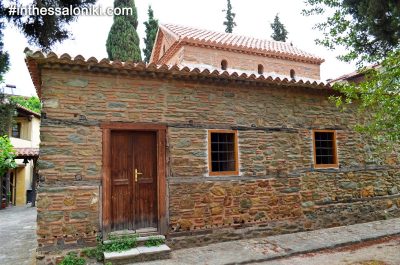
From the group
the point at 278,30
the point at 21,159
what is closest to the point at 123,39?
the point at 21,159

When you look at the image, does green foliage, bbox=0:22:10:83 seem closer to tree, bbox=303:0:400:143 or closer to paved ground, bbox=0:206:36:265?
paved ground, bbox=0:206:36:265

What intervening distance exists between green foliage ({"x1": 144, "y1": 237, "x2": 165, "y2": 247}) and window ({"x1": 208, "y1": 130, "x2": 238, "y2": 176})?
1831mm

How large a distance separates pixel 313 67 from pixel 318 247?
40.6 feet

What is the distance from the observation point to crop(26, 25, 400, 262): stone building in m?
5.51

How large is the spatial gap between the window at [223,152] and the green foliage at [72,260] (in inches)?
121

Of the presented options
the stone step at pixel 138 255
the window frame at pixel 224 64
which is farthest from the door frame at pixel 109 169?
the window frame at pixel 224 64

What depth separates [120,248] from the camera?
555cm

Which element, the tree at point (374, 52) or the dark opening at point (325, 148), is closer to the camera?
the tree at point (374, 52)

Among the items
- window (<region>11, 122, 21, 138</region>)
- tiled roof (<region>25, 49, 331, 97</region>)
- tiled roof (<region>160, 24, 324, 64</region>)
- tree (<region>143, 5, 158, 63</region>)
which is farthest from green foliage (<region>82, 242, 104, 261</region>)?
tree (<region>143, 5, 158, 63</region>)

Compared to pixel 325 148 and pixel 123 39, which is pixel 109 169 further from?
pixel 123 39

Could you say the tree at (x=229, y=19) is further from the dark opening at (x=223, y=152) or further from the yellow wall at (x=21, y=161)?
the dark opening at (x=223, y=152)

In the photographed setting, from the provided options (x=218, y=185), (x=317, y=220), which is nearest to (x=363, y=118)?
(x=317, y=220)

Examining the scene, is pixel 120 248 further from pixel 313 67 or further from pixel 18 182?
pixel 18 182

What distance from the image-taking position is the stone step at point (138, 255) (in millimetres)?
5277
